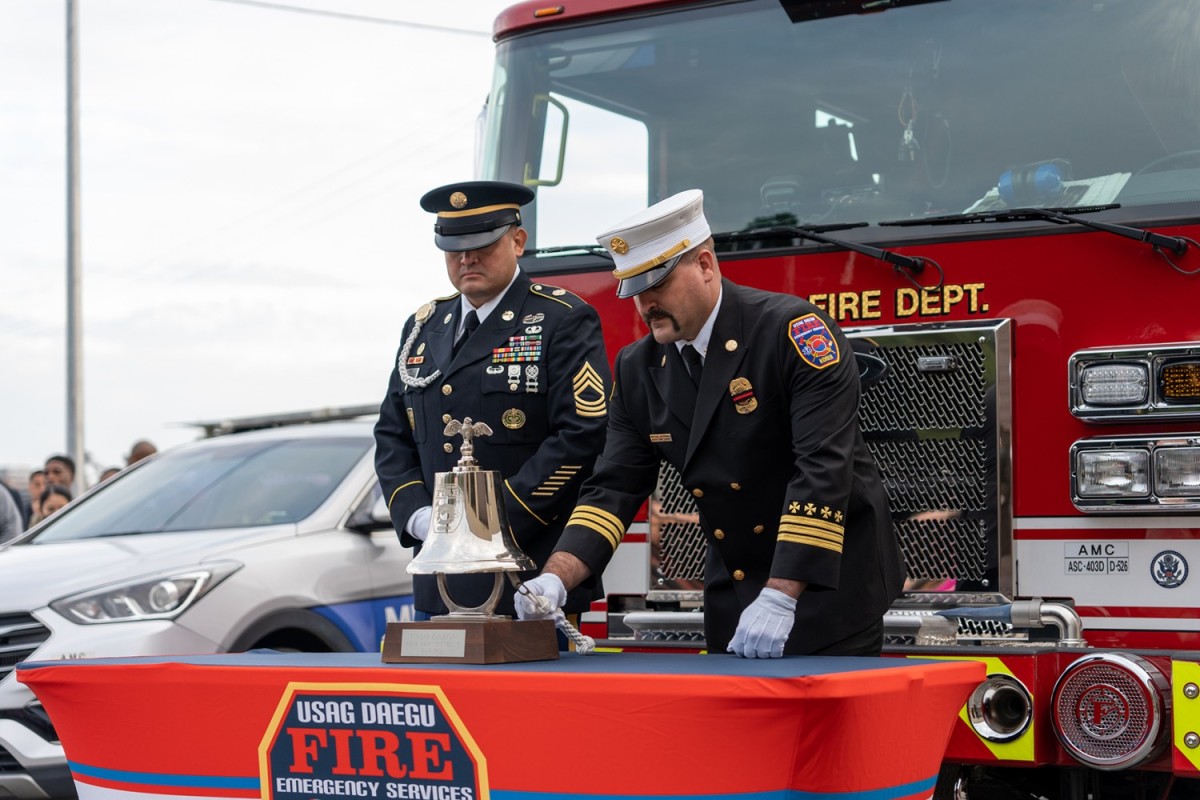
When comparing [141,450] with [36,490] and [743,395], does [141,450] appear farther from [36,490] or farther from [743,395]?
[743,395]

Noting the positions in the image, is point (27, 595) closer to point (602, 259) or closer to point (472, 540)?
point (602, 259)

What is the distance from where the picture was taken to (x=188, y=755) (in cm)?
332

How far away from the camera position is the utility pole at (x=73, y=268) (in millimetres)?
15336

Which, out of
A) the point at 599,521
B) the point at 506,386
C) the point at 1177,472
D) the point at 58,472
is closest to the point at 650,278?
the point at 599,521

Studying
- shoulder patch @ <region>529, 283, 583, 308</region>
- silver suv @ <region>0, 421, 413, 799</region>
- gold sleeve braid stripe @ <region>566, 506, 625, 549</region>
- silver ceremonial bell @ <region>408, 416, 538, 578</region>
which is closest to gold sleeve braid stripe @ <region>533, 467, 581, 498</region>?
gold sleeve braid stripe @ <region>566, 506, 625, 549</region>

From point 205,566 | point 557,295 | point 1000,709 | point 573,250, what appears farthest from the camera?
point 205,566

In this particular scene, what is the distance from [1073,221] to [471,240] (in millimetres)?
1744

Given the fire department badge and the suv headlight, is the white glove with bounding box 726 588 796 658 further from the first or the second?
the suv headlight

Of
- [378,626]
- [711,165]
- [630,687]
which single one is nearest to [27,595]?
[378,626]

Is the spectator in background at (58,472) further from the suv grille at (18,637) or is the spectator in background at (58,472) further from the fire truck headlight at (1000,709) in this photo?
the fire truck headlight at (1000,709)

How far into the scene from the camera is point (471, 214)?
4.43 meters

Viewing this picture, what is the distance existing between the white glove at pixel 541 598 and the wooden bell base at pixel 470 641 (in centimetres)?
12

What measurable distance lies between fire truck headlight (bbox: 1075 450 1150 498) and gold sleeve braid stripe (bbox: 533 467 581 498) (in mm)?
1477

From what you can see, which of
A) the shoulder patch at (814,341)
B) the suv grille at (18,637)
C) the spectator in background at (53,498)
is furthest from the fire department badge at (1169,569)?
the spectator in background at (53,498)
